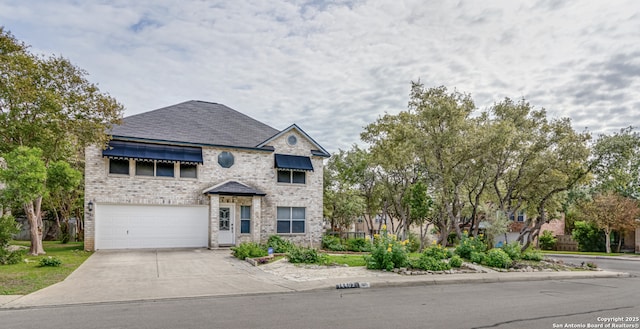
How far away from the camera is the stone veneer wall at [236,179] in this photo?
19188 millimetres

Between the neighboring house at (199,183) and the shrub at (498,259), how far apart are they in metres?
10.2

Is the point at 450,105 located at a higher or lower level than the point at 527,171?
higher

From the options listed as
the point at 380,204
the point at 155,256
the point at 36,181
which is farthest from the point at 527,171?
the point at 36,181

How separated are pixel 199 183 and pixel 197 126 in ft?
11.2

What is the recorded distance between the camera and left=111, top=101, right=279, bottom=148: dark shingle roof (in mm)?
20531

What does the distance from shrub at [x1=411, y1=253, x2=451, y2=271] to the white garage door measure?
1166 cm

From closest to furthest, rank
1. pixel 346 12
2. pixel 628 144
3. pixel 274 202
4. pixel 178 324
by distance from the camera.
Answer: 1. pixel 178 324
2. pixel 346 12
3. pixel 628 144
4. pixel 274 202

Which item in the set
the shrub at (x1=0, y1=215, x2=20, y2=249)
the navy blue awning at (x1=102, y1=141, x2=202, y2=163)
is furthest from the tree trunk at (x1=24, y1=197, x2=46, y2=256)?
the navy blue awning at (x1=102, y1=141, x2=202, y2=163)

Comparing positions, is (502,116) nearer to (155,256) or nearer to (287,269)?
(287,269)

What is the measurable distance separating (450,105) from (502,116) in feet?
13.2

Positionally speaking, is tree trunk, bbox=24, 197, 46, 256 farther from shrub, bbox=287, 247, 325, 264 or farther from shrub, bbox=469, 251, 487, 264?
shrub, bbox=469, 251, 487, 264

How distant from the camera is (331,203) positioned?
112 ft

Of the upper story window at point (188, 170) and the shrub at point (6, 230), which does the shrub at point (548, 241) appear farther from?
the shrub at point (6, 230)

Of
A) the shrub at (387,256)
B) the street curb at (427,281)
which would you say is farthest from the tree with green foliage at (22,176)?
the shrub at (387,256)
